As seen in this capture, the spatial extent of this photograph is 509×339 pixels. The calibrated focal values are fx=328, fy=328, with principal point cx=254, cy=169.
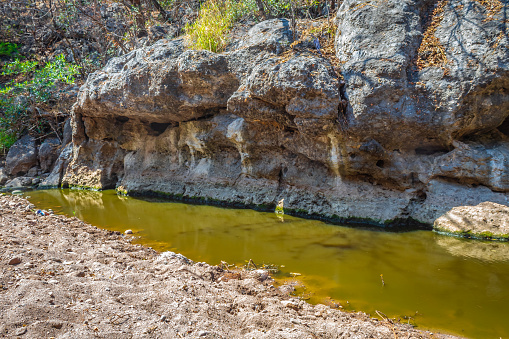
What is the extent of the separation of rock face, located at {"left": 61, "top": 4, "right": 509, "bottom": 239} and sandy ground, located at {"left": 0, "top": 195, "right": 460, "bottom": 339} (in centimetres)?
333

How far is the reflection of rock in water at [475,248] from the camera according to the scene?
429cm

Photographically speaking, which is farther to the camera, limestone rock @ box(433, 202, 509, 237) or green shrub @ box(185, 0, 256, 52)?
green shrub @ box(185, 0, 256, 52)

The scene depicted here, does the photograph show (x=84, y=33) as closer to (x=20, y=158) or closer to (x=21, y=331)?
(x=20, y=158)

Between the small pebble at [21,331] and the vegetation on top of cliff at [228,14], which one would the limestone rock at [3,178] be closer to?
the vegetation on top of cliff at [228,14]

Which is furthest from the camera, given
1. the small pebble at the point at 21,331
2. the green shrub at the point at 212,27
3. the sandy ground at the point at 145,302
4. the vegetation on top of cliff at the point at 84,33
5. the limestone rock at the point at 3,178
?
the limestone rock at the point at 3,178

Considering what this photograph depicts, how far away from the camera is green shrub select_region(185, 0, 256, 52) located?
7707 millimetres

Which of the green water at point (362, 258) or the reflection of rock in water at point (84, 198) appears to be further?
the reflection of rock in water at point (84, 198)

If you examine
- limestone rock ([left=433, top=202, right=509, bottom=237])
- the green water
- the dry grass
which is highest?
the dry grass

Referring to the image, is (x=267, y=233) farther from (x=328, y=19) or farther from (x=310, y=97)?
(x=328, y=19)

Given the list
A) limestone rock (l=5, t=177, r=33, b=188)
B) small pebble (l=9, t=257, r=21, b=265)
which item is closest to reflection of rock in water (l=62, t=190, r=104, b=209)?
limestone rock (l=5, t=177, r=33, b=188)

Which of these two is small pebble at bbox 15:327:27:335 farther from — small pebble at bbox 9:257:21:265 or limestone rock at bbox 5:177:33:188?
limestone rock at bbox 5:177:33:188

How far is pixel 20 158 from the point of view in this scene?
465 inches

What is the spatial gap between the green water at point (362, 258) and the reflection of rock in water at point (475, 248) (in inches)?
0.5

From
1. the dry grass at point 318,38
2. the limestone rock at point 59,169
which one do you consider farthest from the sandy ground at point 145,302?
the limestone rock at point 59,169
